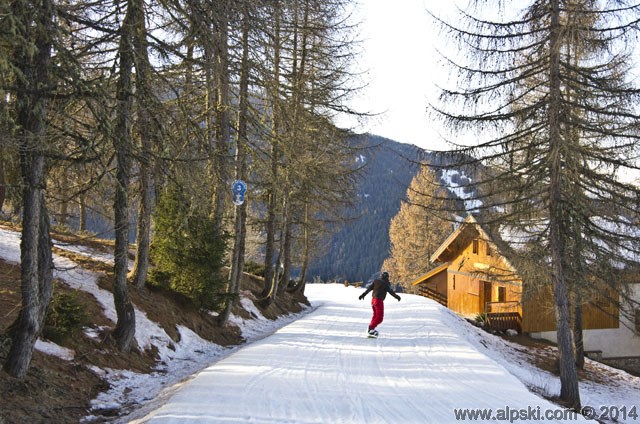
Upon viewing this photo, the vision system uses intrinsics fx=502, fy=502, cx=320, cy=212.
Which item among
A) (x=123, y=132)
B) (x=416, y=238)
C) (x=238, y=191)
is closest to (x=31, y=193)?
Result: (x=123, y=132)

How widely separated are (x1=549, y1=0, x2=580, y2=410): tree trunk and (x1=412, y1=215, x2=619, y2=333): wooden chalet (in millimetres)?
4043

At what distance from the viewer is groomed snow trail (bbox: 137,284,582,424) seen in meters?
6.18

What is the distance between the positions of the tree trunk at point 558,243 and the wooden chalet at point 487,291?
404 cm

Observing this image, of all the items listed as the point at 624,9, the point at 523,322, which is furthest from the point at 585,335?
the point at 624,9

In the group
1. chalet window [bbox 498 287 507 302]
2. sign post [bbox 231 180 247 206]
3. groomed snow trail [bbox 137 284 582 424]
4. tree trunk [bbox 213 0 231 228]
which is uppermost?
tree trunk [bbox 213 0 231 228]

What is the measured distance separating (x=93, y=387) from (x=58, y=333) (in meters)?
1.13

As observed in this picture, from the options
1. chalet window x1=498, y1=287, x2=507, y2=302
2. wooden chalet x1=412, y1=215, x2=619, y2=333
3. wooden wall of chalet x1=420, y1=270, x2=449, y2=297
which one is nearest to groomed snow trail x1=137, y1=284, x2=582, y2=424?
wooden chalet x1=412, y1=215, x2=619, y2=333

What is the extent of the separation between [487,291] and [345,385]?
2425cm

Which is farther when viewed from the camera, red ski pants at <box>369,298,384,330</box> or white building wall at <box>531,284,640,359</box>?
white building wall at <box>531,284,640,359</box>

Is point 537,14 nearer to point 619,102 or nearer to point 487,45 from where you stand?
point 487,45

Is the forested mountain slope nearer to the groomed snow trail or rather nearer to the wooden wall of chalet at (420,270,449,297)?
the wooden wall of chalet at (420,270,449,297)

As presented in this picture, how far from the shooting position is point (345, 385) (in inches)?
304

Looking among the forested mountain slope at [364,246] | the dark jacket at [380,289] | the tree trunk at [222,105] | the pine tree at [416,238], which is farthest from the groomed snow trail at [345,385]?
the forested mountain slope at [364,246]

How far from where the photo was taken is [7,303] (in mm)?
8477
